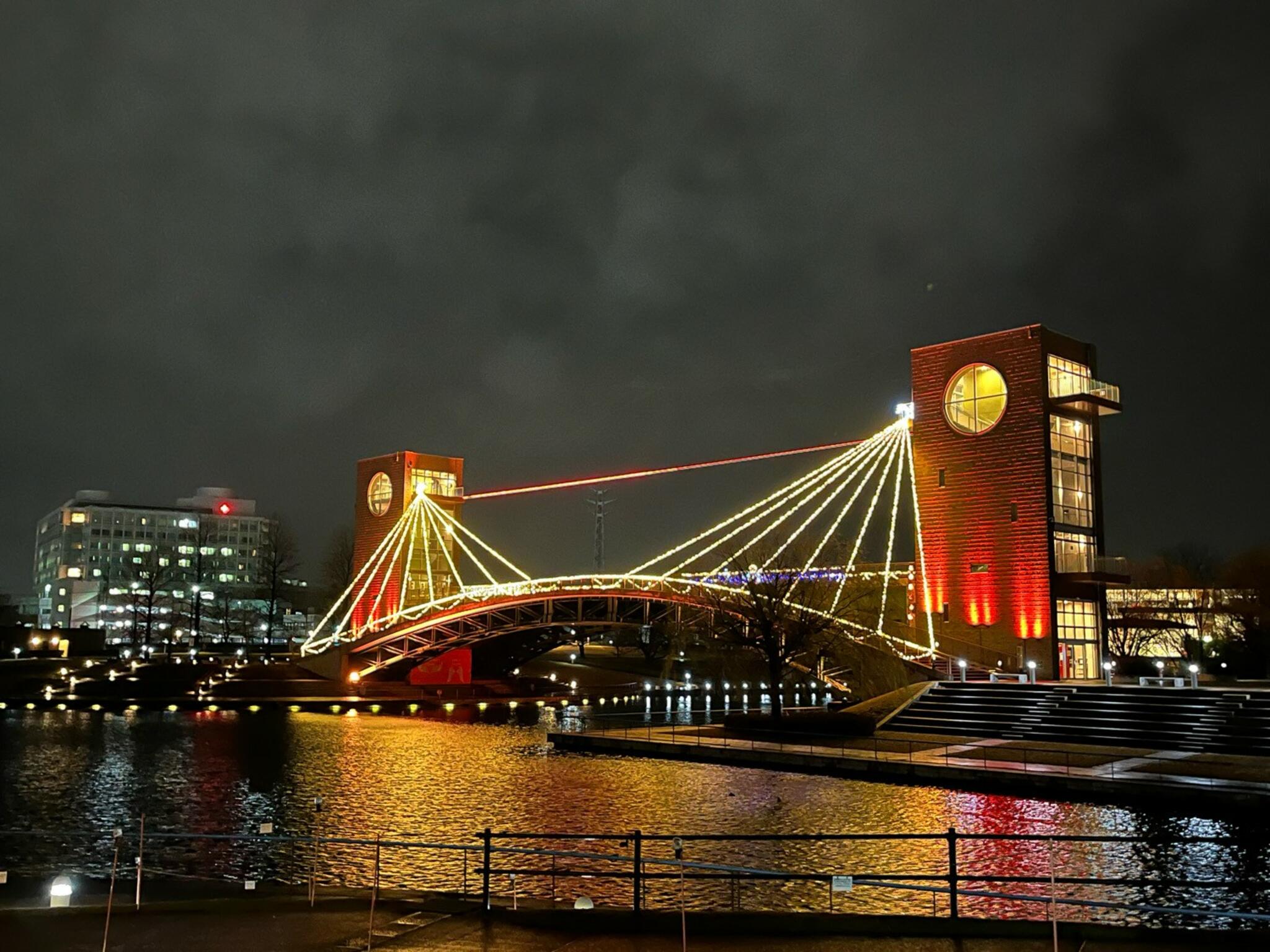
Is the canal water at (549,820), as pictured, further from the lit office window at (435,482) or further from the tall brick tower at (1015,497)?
the lit office window at (435,482)

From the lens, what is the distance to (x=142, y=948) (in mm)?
10820

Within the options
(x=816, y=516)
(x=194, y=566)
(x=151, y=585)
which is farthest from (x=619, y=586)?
(x=194, y=566)

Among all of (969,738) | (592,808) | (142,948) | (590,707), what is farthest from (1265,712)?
(590,707)

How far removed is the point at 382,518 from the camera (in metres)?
85.2

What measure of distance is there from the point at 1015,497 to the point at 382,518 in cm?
4950

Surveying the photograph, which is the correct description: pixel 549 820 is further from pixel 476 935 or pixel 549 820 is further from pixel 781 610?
pixel 781 610

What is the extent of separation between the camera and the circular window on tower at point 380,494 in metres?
85.0

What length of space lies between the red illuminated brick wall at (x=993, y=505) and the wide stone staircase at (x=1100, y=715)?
27.1ft

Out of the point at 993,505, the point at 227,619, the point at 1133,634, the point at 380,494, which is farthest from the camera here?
the point at 227,619

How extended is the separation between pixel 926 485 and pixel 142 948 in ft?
152

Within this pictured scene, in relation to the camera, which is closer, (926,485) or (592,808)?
(592,808)

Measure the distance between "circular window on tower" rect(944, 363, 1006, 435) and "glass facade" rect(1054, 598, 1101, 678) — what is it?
8.54m

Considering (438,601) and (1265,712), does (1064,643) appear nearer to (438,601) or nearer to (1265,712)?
(1265,712)

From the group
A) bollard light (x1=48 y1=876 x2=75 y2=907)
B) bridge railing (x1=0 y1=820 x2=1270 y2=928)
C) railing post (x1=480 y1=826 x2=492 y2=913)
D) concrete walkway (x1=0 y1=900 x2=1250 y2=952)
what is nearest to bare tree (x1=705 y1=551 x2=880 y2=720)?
bridge railing (x1=0 y1=820 x2=1270 y2=928)
